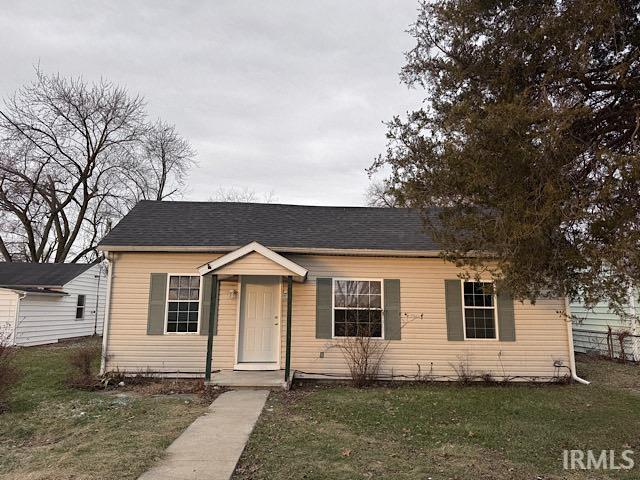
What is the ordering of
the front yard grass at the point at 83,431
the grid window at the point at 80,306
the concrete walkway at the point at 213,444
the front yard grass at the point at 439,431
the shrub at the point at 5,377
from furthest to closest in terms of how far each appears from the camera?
the grid window at the point at 80,306 → the shrub at the point at 5,377 → the front yard grass at the point at 439,431 → the front yard grass at the point at 83,431 → the concrete walkway at the point at 213,444

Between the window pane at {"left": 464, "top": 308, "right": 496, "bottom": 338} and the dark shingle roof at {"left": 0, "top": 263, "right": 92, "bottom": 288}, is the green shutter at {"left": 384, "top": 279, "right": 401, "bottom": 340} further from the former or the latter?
the dark shingle roof at {"left": 0, "top": 263, "right": 92, "bottom": 288}

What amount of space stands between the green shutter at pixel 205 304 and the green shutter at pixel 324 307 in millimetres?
2368

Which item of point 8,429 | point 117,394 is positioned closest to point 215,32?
point 117,394

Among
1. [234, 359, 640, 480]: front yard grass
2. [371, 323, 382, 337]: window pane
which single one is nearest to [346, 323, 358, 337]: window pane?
[371, 323, 382, 337]: window pane

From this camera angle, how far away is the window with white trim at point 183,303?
9430mm

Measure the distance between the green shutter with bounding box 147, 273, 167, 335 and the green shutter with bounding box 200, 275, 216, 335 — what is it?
2.75 feet

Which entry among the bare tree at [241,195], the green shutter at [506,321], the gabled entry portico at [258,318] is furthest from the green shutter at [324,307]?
the bare tree at [241,195]

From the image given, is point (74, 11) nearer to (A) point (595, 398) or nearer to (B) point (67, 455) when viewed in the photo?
(B) point (67, 455)

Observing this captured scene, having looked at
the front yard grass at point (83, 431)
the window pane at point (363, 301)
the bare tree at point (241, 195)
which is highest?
the bare tree at point (241, 195)

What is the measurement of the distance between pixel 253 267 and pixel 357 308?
2649 mm

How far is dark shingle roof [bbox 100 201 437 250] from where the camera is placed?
973 cm

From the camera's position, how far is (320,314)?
9562 millimetres

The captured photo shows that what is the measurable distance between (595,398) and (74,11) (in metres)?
14.1

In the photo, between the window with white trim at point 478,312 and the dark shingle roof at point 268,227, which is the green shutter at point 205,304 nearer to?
→ the dark shingle roof at point 268,227
